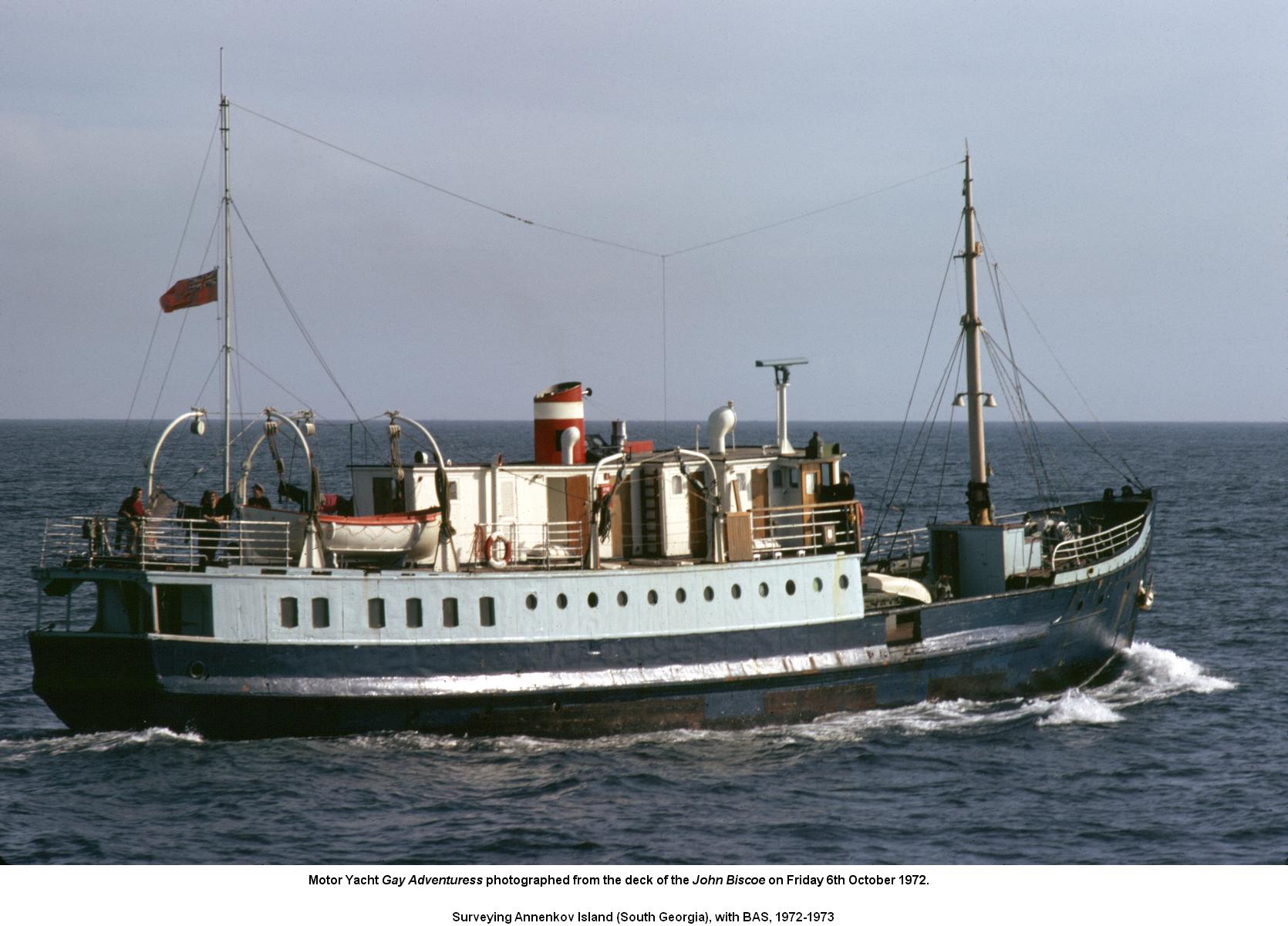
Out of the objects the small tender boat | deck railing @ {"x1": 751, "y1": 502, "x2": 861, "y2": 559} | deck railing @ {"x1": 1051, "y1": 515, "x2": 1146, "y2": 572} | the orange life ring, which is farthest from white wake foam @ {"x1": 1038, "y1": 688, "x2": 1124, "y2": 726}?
the small tender boat

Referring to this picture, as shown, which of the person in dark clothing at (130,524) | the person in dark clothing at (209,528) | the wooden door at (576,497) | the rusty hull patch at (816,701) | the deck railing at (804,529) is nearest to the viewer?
the person in dark clothing at (209,528)

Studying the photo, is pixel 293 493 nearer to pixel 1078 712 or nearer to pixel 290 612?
pixel 290 612

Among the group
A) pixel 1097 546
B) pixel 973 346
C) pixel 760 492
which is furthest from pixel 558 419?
pixel 1097 546

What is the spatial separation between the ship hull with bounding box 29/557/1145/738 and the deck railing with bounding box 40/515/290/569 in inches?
59.9

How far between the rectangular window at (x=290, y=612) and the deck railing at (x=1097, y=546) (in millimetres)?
16076

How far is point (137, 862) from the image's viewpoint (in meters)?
18.8

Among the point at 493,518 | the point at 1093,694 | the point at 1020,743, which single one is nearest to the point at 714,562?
the point at 493,518

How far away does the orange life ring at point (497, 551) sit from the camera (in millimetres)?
26016

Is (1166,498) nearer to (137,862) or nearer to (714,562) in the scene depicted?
(714,562)

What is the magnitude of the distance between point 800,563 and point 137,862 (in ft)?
43.5

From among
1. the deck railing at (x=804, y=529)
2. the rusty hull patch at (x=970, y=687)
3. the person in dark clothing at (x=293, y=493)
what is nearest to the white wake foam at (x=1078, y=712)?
the rusty hull patch at (x=970, y=687)

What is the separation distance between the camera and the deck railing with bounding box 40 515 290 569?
945 inches

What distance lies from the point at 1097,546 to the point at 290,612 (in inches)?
756

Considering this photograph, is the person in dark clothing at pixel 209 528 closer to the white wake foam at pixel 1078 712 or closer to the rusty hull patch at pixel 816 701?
the rusty hull patch at pixel 816 701
